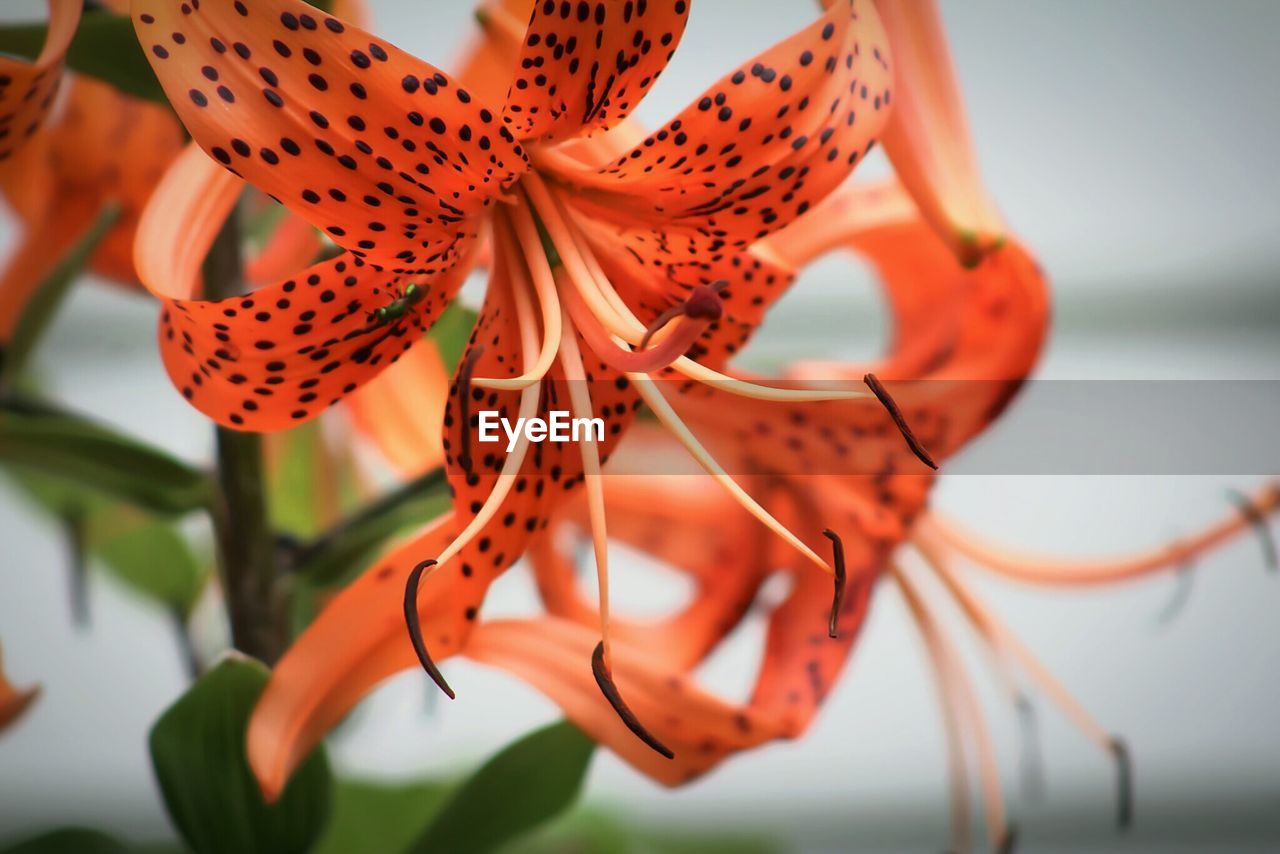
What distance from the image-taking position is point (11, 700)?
44cm

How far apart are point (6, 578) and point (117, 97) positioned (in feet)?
2.44

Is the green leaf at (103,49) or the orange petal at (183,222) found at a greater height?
the green leaf at (103,49)

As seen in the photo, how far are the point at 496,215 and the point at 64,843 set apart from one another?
310 millimetres

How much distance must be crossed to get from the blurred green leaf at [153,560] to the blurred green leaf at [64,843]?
19 centimetres

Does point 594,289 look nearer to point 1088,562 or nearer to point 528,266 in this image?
point 528,266

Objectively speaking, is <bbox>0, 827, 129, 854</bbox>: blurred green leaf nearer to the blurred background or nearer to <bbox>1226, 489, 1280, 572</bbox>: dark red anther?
the blurred background

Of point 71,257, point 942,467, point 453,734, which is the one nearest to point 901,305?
point 942,467

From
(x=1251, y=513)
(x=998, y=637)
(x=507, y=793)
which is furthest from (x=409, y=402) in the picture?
(x=1251, y=513)

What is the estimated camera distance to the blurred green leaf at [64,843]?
446mm

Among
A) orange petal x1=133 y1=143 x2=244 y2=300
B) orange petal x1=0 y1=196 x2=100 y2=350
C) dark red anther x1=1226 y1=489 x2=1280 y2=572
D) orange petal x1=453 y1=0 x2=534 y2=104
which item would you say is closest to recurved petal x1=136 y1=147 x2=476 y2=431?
orange petal x1=133 y1=143 x2=244 y2=300

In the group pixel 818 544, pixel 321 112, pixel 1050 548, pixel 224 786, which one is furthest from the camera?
pixel 1050 548

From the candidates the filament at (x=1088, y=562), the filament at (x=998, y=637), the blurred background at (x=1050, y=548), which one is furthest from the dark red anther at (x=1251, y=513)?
the blurred background at (x=1050, y=548)

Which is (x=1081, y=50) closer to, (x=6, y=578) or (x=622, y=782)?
(x=622, y=782)

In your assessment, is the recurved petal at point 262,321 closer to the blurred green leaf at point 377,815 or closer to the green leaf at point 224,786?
the green leaf at point 224,786
